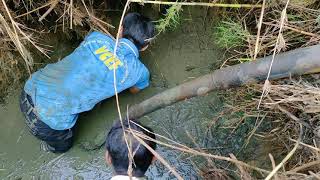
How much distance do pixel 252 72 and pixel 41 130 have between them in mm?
1340

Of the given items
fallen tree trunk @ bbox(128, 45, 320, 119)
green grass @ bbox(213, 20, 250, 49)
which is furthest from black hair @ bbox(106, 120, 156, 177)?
green grass @ bbox(213, 20, 250, 49)

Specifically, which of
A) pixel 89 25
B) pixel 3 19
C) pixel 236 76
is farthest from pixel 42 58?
pixel 236 76

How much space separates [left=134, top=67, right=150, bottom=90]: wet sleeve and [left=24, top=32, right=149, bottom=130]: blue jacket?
0.39 feet

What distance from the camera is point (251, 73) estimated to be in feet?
7.13

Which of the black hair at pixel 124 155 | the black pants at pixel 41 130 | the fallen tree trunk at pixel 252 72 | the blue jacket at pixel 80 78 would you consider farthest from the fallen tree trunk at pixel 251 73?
the black pants at pixel 41 130

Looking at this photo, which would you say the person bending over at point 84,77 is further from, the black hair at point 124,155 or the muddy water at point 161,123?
the black hair at point 124,155

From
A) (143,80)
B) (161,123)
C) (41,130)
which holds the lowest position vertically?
(161,123)

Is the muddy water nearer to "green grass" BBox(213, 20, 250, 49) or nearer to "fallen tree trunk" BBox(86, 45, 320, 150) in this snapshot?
"green grass" BBox(213, 20, 250, 49)

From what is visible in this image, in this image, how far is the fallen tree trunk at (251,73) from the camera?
206 centimetres

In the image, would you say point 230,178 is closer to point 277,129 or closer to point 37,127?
point 277,129

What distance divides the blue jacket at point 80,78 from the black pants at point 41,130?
0.05m

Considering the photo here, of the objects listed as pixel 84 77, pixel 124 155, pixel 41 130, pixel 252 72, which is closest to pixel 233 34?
pixel 252 72

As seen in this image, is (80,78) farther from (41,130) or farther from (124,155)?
(124,155)

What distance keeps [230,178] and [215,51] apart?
2.92 ft
